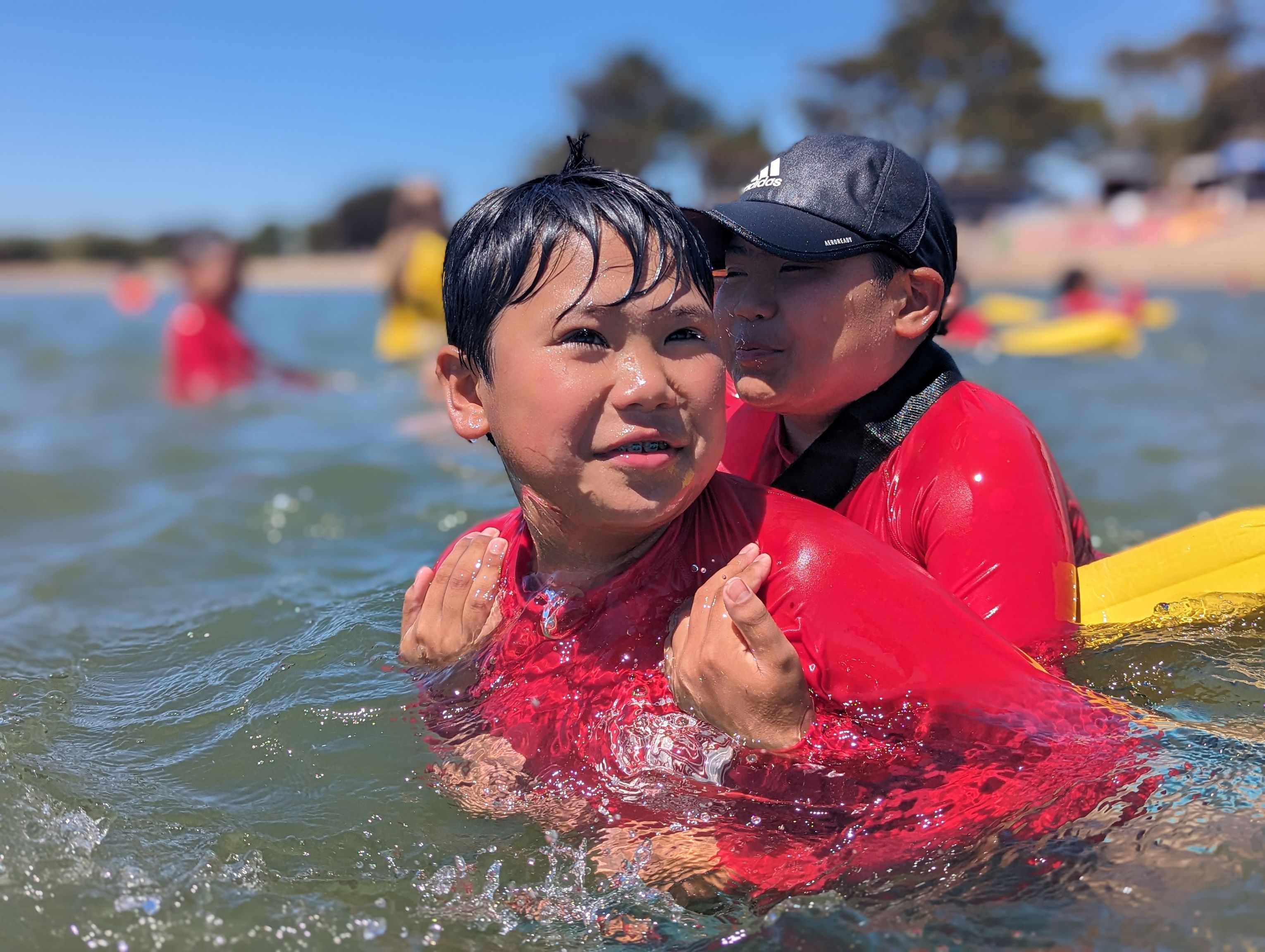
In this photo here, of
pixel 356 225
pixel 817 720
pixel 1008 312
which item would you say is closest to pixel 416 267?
pixel 817 720

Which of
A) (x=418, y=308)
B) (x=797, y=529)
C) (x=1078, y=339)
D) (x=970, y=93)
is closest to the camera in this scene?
(x=797, y=529)

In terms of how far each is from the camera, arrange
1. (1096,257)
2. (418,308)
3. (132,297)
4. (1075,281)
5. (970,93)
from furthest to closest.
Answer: (970,93)
(132,297)
(1096,257)
(1075,281)
(418,308)

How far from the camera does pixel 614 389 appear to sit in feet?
5.64

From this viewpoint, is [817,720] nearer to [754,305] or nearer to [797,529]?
[797,529]

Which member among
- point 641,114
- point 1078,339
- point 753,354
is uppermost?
point 641,114

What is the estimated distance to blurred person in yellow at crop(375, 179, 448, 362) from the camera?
8.02 meters

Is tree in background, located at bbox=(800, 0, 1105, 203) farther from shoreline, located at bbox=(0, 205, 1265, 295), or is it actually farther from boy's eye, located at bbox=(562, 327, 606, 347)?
boy's eye, located at bbox=(562, 327, 606, 347)

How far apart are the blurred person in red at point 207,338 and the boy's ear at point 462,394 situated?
24.3 feet

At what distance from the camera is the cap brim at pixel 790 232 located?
227cm

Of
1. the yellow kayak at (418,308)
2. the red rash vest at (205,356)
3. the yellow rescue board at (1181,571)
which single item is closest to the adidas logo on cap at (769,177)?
the yellow rescue board at (1181,571)

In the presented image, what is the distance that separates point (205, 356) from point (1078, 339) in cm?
784

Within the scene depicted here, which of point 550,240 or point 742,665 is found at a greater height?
point 550,240

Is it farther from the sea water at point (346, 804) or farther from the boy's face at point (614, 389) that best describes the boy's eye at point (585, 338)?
the sea water at point (346, 804)

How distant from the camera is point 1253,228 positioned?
98.7ft
